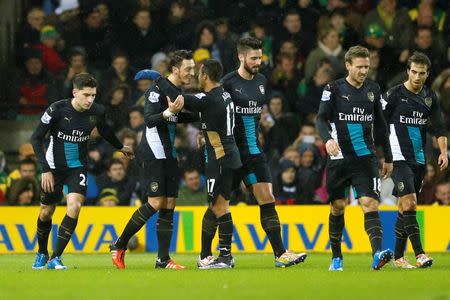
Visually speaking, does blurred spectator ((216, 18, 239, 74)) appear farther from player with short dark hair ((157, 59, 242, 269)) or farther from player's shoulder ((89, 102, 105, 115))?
player with short dark hair ((157, 59, 242, 269))

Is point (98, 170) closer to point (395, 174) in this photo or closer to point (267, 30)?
point (267, 30)

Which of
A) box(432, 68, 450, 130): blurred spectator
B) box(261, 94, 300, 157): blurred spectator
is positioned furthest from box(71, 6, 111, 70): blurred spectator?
box(432, 68, 450, 130): blurred spectator

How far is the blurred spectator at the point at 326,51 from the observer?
64.6ft

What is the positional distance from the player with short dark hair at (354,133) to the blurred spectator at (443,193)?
5.51m

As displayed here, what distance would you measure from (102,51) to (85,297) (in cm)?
1195

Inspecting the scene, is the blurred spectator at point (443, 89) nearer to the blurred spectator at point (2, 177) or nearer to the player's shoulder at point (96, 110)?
the blurred spectator at point (2, 177)

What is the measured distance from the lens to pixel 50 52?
797 inches

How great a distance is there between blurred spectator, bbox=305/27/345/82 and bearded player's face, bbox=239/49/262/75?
24.3 feet

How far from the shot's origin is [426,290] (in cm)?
945

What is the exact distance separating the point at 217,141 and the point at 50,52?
347 inches

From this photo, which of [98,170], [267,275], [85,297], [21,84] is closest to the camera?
[85,297]

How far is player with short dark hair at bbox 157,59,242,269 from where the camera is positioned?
12.0 m

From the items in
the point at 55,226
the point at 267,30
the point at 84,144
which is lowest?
the point at 55,226

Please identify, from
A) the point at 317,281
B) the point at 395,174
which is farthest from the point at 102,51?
the point at 317,281
